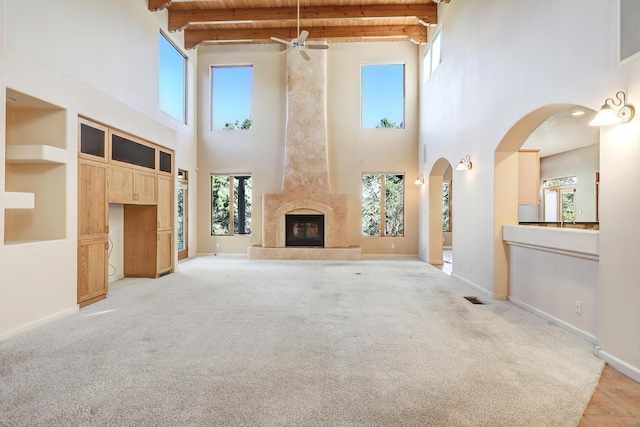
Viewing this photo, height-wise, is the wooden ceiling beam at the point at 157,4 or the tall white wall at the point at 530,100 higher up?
A: the wooden ceiling beam at the point at 157,4

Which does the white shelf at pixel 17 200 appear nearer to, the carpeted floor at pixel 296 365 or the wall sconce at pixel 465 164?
the carpeted floor at pixel 296 365

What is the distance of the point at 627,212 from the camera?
254 cm

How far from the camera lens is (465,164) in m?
5.54

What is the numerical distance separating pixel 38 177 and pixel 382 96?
7.91 m

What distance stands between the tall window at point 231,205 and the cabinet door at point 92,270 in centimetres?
459

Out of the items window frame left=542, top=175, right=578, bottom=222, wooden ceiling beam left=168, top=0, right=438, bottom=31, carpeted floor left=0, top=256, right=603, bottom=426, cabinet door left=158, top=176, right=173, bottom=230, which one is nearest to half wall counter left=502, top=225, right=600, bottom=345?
carpeted floor left=0, top=256, right=603, bottom=426

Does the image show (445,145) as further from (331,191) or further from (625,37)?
(625,37)

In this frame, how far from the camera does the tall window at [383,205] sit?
30.2 feet

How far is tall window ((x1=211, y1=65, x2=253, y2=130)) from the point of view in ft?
30.6

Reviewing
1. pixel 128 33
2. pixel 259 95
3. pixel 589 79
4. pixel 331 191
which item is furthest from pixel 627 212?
pixel 259 95

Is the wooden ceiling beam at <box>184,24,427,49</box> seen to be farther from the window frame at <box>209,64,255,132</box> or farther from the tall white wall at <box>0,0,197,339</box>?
the tall white wall at <box>0,0,197,339</box>

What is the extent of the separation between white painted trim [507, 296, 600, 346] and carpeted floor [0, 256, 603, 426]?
86 millimetres

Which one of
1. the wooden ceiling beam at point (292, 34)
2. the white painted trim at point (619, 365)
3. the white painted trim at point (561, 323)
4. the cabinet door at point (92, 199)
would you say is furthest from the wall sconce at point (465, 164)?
the cabinet door at point (92, 199)

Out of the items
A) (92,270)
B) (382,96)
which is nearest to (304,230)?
(382,96)
